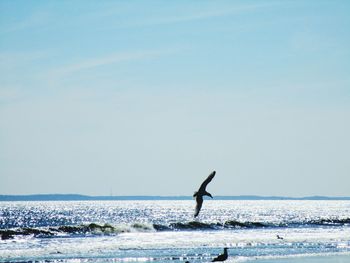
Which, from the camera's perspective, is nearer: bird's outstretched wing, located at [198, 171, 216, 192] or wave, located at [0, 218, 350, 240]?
bird's outstretched wing, located at [198, 171, 216, 192]

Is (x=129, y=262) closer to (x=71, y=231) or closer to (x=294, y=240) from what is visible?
(x=294, y=240)

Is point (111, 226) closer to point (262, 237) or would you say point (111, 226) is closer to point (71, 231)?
point (71, 231)

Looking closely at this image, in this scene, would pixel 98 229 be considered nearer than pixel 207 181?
No

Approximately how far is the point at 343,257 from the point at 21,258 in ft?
58.4

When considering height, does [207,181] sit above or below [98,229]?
above

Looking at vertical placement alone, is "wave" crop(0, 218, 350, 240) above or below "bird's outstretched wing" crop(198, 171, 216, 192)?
below

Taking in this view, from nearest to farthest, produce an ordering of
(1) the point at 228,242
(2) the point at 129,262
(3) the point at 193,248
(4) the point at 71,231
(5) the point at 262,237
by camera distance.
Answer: (2) the point at 129,262, (3) the point at 193,248, (1) the point at 228,242, (5) the point at 262,237, (4) the point at 71,231

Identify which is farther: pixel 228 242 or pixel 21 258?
pixel 228 242

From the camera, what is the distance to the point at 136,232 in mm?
67750

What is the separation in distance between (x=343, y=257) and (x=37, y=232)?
99.3 ft

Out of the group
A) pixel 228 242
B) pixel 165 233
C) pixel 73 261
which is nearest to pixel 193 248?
pixel 228 242

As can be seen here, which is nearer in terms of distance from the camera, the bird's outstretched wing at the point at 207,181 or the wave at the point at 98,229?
the bird's outstretched wing at the point at 207,181

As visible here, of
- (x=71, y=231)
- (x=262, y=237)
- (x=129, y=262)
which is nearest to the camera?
(x=129, y=262)

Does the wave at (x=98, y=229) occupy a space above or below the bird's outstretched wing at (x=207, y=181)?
below
